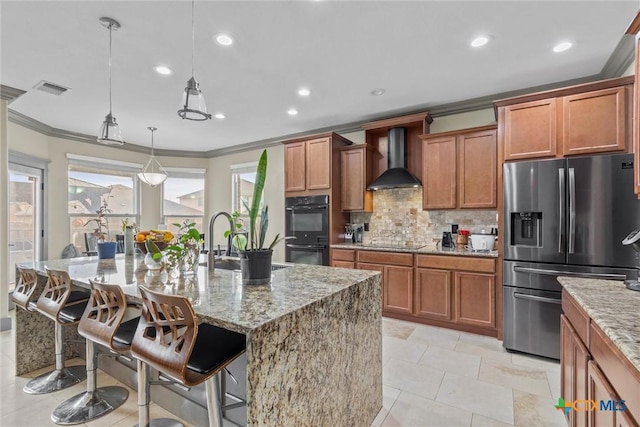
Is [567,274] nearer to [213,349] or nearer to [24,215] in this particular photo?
[213,349]

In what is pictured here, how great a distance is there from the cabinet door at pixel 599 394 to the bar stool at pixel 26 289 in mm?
3216

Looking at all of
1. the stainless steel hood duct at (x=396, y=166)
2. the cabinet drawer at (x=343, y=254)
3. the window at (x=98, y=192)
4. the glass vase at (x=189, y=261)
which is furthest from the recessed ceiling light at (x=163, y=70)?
the window at (x=98, y=192)

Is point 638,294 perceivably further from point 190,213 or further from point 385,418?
point 190,213

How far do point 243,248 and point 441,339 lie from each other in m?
2.58

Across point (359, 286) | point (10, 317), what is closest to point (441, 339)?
point (359, 286)

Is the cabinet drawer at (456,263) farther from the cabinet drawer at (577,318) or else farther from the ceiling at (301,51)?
the ceiling at (301,51)

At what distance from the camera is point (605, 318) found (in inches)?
44.0

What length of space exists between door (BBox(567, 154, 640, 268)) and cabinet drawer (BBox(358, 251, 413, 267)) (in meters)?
1.53

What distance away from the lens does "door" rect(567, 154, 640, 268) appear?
2.48m

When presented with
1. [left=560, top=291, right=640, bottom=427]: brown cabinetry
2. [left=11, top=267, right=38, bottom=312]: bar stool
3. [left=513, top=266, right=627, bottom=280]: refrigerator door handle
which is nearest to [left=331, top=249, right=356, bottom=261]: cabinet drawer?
[left=513, top=266, right=627, bottom=280]: refrigerator door handle

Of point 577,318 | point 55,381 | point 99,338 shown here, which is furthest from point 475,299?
point 55,381

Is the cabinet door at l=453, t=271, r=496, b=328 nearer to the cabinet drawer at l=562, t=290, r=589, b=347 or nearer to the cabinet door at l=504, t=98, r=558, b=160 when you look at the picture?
the cabinet door at l=504, t=98, r=558, b=160

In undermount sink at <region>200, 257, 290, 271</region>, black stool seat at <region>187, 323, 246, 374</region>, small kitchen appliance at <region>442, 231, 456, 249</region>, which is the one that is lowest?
black stool seat at <region>187, 323, 246, 374</region>

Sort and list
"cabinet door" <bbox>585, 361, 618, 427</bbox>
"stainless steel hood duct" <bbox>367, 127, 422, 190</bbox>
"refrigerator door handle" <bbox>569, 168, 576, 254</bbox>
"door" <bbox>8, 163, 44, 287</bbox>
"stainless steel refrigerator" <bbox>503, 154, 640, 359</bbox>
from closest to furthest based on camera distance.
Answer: "cabinet door" <bbox>585, 361, 618, 427</bbox> < "stainless steel refrigerator" <bbox>503, 154, 640, 359</bbox> < "refrigerator door handle" <bbox>569, 168, 576, 254</bbox> < "stainless steel hood duct" <bbox>367, 127, 422, 190</bbox> < "door" <bbox>8, 163, 44, 287</bbox>
